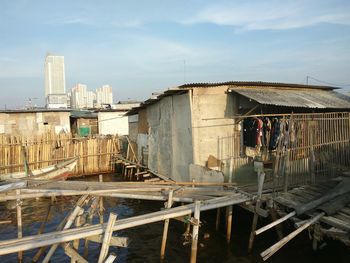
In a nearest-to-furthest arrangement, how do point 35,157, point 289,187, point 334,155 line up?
point 289,187, point 334,155, point 35,157

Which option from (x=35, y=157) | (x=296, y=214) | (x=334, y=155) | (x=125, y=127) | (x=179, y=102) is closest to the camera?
(x=296, y=214)

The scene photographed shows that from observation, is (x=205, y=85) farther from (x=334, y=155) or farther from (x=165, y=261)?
(x=165, y=261)

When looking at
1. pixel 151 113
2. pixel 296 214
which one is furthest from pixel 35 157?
pixel 296 214

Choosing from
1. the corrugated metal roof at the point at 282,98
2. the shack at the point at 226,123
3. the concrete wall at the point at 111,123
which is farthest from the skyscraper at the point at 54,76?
the corrugated metal roof at the point at 282,98

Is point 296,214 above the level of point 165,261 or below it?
above

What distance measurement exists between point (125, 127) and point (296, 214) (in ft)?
84.9

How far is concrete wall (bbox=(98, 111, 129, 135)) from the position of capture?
104 ft

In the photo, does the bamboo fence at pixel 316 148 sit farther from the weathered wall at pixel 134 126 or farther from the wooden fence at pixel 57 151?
the wooden fence at pixel 57 151

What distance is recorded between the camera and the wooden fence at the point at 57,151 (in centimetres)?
1991

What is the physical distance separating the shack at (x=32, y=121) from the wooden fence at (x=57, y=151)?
3.84 meters

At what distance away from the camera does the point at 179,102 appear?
47.2ft

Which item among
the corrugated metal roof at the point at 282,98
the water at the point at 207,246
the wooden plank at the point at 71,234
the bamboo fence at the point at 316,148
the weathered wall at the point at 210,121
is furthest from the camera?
the weathered wall at the point at 210,121

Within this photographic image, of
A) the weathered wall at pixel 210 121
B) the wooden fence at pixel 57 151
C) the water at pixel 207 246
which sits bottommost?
the water at pixel 207 246

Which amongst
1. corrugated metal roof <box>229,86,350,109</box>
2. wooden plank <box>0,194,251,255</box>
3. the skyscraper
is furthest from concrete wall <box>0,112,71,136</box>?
the skyscraper
